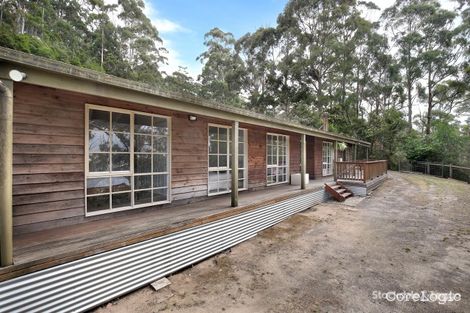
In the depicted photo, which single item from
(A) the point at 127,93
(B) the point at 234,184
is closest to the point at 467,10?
(B) the point at 234,184

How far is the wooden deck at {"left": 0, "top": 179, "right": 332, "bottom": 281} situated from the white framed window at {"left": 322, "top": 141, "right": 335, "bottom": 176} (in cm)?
829

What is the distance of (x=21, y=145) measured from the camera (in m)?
3.13

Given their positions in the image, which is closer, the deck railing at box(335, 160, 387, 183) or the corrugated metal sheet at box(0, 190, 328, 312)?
the corrugated metal sheet at box(0, 190, 328, 312)

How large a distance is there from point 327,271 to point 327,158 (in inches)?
381

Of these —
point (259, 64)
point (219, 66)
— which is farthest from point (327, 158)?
point (219, 66)

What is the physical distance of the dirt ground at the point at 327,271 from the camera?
2.64m

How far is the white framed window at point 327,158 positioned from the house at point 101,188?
22.1 ft

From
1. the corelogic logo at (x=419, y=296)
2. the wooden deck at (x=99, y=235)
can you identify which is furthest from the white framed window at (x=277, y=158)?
the corelogic logo at (x=419, y=296)

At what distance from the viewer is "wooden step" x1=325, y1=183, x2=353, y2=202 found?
27.3 ft

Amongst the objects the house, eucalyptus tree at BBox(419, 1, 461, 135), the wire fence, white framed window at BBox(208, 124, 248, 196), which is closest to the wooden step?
the house

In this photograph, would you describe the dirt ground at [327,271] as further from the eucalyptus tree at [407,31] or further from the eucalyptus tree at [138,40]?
the eucalyptus tree at [138,40]

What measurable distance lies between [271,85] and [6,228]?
22413 mm

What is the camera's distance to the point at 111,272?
2.68 m

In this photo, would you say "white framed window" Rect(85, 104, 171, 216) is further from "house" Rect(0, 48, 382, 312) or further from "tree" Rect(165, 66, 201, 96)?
"tree" Rect(165, 66, 201, 96)
